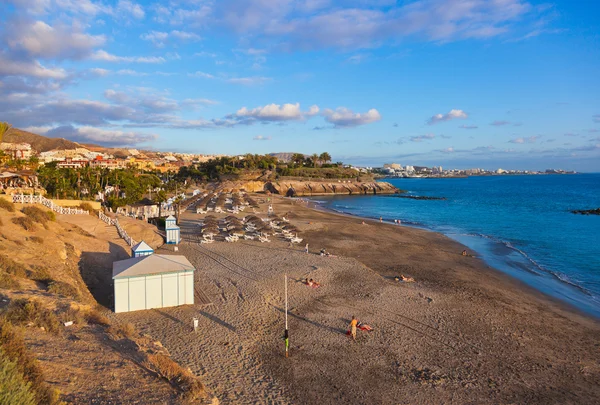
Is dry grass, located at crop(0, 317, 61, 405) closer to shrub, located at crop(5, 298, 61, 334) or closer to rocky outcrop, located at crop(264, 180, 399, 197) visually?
shrub, located at crop(5, 298, 61, 334)

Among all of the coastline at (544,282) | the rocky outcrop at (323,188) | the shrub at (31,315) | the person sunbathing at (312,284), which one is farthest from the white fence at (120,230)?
the rocky outcrop at (323,188)

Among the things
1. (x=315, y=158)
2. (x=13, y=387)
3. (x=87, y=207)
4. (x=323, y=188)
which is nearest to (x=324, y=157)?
(x=315, y=158)

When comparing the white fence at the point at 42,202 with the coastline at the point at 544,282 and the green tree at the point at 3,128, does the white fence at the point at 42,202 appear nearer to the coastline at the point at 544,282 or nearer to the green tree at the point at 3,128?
the green tree at the point at 3,128

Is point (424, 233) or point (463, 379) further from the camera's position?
point (424, 233)

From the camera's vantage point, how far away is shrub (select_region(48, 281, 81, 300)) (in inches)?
413

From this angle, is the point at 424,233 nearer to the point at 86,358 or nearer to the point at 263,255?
the point at 263,255

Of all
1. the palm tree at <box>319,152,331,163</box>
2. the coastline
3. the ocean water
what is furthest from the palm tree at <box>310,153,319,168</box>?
the coastline

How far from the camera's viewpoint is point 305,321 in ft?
39.2

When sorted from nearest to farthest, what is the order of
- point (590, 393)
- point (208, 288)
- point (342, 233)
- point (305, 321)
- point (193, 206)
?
point (590, 393) → point (305, 321) → point (208, 288) → point (342, 233) → point (193, 206)

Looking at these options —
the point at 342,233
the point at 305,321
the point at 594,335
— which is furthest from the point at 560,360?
the point at 342,233

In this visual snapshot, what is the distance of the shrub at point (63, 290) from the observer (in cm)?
1050

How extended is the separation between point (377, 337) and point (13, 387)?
353 inches

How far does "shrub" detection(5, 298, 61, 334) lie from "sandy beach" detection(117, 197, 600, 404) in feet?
9.37

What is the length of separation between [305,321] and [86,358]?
6675mm
